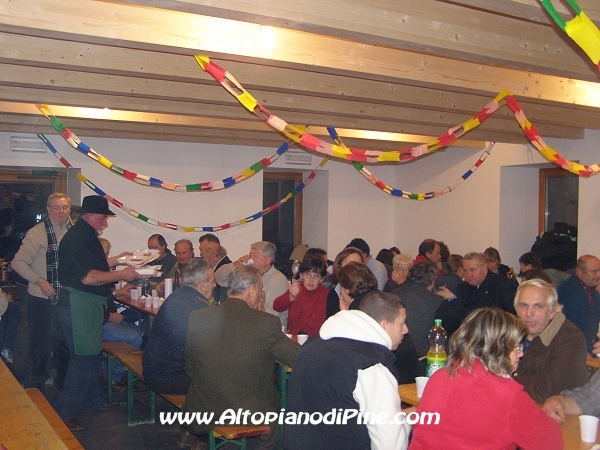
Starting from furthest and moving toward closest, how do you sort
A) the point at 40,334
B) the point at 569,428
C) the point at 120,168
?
the point at 120,168 < the point at 40,334 < the point at 569,428

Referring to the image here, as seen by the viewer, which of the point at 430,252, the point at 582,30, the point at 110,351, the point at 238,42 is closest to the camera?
the point at 582,30

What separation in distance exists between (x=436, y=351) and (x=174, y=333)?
1695mm

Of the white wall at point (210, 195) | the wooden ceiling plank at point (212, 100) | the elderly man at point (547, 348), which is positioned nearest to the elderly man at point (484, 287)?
the wooden ceiling plank at point (212, 100)

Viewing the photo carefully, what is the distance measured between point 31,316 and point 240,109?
2756 millimetres

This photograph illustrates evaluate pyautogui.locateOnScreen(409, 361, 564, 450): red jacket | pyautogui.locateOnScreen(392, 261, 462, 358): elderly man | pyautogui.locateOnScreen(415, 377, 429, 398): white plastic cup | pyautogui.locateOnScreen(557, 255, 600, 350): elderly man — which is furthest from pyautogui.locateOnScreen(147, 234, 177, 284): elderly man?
pyautogui.locateOnScreen(409, 361, 564, 450): red jacket

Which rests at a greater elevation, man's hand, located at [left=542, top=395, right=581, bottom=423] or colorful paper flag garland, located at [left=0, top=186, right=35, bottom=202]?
colorful paper flag garland, located at [left=0, top=186, right=35, bottom=202]

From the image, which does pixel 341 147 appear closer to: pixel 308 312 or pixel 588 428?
pixel 308 312

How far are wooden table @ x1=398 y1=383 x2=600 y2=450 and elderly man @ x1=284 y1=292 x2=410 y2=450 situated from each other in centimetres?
65

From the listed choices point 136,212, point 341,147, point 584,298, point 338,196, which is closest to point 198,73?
point 341,147

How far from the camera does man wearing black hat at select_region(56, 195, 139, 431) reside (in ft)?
16.8

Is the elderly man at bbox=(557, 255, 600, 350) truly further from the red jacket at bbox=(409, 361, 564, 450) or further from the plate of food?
the plate of food

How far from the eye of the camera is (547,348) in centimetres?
332

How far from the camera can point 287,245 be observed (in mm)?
10367

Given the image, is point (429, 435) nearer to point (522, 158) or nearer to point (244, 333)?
point (244, 333)
